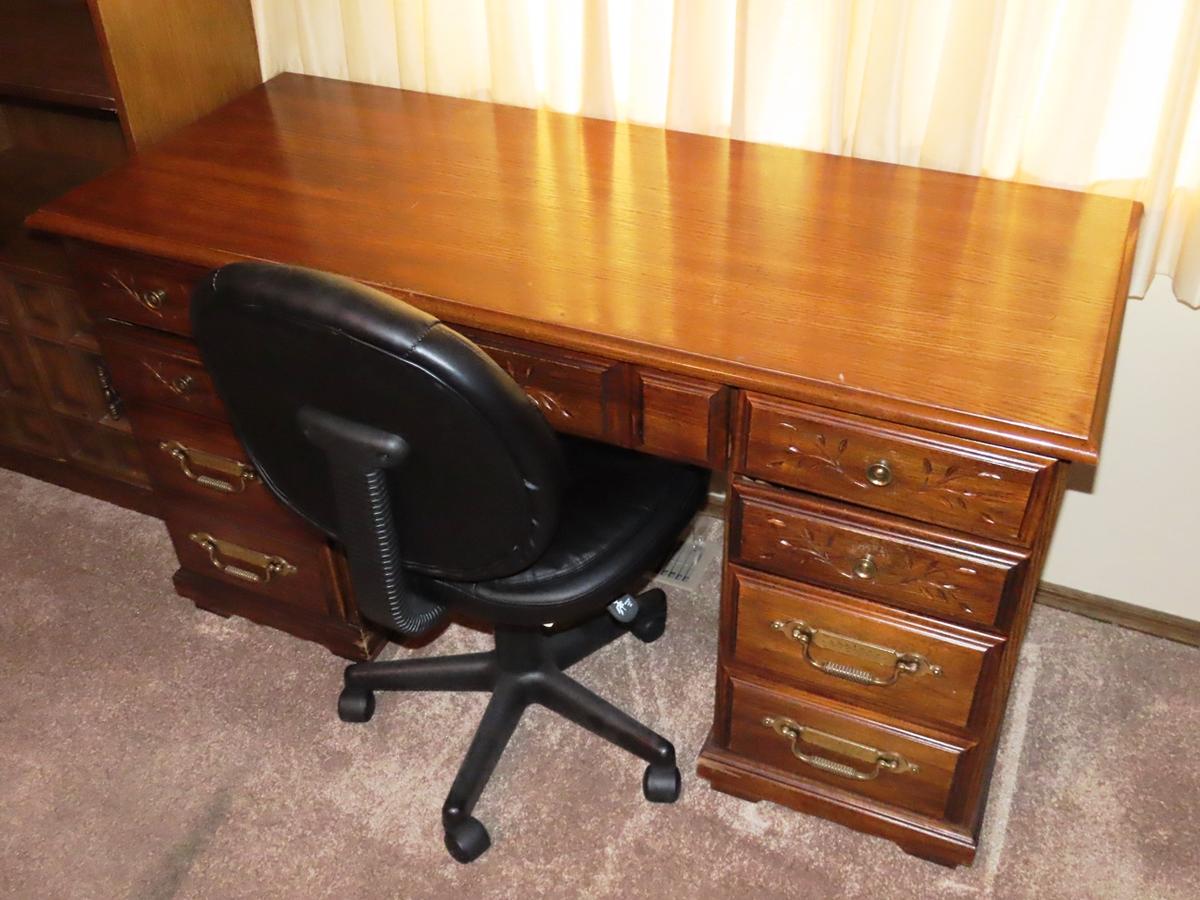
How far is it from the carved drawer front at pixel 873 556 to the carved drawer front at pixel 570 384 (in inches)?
6.8

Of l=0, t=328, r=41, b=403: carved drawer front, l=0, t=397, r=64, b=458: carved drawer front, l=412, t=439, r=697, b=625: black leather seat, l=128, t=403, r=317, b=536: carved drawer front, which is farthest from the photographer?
l=0, t=397, r=64, b=458: carved drawer front

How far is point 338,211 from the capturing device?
5.03 ft

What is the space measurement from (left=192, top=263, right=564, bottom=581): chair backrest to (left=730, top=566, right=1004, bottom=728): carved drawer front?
1.15ft

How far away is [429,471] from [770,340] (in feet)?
1.29

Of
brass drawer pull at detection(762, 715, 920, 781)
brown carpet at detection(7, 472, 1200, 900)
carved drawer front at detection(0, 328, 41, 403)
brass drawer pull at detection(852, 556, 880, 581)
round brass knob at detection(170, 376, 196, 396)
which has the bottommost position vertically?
brown carpet at detection(7, 472, 1200, 900)

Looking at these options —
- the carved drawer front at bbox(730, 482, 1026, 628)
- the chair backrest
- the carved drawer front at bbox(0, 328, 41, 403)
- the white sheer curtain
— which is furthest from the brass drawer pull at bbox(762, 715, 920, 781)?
the carved drawer front at bbox(0, 328, 41, 403)

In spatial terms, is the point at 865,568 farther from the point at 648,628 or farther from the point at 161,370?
the point at 161,370

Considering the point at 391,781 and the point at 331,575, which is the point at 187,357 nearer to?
the point at 331,575

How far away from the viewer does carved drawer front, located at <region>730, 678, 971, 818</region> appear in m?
1.50

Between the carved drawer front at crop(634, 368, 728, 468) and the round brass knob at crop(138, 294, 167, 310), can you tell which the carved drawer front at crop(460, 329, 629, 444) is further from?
the round brass knob at crop(138, 294, 167, 310)

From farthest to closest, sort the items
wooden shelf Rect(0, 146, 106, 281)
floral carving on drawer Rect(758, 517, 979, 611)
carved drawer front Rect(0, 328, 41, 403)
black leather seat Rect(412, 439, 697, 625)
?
carved drawer front Rect(0, 328, 41, 403), wooden shelf Rect(0, 146, 106, 281), black leather seat Rect(412, 439, 697, 625), floral carving on drawer Rect(758, 517, 979, 611)

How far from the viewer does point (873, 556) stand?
134 centimetres

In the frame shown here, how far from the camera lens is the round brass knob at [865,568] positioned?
135 centimetres

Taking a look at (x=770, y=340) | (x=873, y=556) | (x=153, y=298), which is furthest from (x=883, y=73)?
(x=153, y=298)
